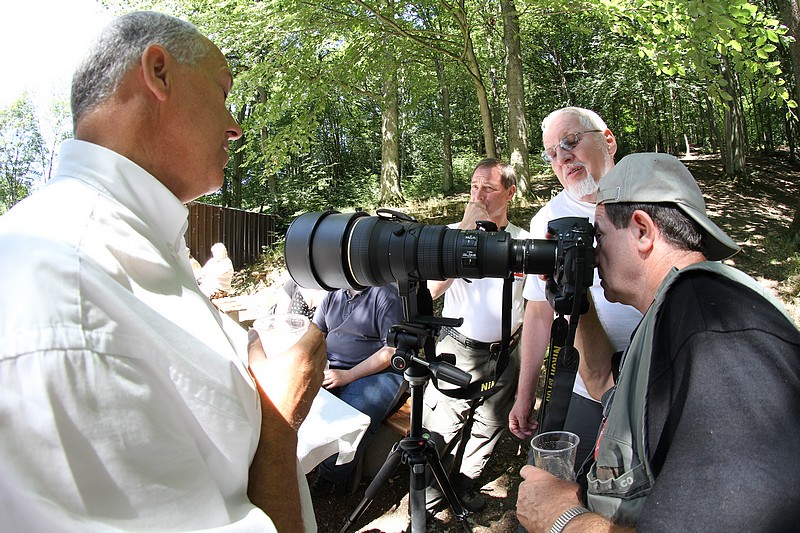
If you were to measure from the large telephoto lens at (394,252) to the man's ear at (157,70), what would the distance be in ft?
2.61

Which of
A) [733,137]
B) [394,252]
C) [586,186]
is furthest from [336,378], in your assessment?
[733,137]

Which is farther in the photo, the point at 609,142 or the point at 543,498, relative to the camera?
the point at 609,142

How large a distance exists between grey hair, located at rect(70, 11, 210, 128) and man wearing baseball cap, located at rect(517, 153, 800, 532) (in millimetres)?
1168

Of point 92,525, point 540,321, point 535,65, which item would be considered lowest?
point 540,321

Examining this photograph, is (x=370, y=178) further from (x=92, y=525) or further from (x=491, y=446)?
(x=92, y=525)

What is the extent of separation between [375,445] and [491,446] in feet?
2.41

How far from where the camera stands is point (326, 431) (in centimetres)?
194

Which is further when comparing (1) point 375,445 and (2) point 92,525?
(1) point 375,445

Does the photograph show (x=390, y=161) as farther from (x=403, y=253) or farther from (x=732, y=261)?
(x=403, y=253)

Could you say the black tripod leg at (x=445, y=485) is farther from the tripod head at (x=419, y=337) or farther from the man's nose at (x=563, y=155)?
the man's nose at (x=563, y=155)

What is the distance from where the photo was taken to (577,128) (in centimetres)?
258

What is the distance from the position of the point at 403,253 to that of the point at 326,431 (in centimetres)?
74

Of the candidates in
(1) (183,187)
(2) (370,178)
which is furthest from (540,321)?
→ (2) (370,178)

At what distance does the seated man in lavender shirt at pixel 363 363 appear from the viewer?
127 inches
